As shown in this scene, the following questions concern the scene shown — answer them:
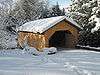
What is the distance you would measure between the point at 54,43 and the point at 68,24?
598cm

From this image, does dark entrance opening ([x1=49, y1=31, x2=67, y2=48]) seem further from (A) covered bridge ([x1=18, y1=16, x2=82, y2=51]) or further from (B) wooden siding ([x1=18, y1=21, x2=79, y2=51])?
(B) wooden siding ([x1=18, y1=21, x2=79, y2=51])

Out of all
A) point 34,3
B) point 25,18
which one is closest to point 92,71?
point 25,18

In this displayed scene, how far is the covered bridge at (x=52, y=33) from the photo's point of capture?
2662 cm

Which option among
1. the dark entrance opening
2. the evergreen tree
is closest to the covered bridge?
the dark entrance opening

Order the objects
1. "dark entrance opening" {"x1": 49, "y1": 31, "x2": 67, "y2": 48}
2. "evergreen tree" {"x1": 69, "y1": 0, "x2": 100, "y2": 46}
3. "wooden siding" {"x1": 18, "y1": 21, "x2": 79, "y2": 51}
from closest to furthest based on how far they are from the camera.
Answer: "wooden siding" {"x1": 18, "y1": 21, "x2": 79, "y2": 51}, "evergreen tree" {"x1": 69, "y1": 0, "x2": 100, "y2": 46}, "dark entrance opening" {"x1": 49, "y1": 31, "x2": 67, "y2": 48}

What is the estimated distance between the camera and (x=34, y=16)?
50.2m

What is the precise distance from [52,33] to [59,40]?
604 cm

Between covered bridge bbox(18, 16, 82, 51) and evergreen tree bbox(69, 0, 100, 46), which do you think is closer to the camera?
covered bridge bbox(18, 16, 82, 51)

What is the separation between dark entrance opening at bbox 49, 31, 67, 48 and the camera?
31797mm

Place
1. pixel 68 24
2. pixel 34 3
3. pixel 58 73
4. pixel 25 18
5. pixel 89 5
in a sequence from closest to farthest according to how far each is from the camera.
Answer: pixel 58 73 < pixel 68 24 < pixel 89 5 < pixel 25 18 < pixel 34 3

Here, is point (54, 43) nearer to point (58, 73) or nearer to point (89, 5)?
point (89, 5)

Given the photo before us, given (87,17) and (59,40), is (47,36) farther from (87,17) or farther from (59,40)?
(87,17)

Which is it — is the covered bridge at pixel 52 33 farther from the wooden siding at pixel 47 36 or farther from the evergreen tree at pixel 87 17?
the evergreen tree at pixel 87 17

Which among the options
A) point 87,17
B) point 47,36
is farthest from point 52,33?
point 87,17
